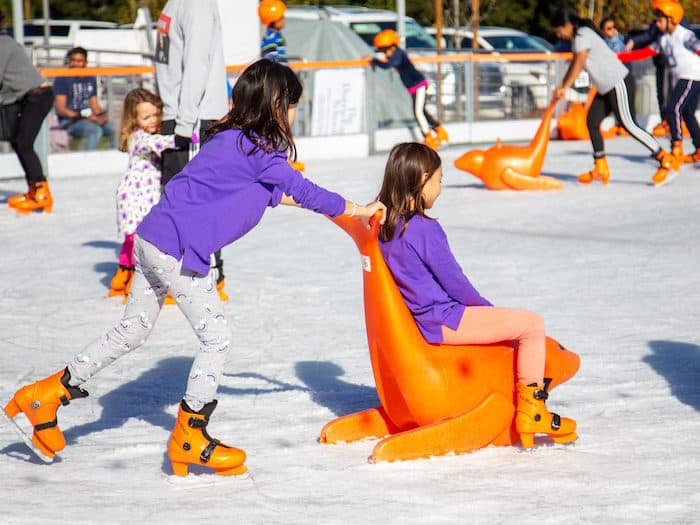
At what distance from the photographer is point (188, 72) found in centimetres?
654

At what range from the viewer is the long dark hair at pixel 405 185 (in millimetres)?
4207

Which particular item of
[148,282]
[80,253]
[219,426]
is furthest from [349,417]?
[80,253]

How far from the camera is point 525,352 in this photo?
4324 millimetres

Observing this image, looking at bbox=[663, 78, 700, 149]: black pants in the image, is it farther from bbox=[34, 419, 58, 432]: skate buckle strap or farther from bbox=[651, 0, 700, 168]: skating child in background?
bbox=[34, 419, 58, 432]: skate buckle strap

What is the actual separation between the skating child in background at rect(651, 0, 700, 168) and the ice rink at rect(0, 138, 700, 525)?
1289mm

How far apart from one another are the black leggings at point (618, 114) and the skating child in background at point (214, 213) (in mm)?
7443

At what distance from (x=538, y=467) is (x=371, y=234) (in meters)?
0.97

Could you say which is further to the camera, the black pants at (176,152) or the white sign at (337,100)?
the white sign at (337,100)

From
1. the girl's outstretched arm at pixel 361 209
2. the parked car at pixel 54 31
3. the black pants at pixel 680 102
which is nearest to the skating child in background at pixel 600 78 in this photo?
the black pants at pixel 680 102

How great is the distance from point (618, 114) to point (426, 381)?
7.42 m

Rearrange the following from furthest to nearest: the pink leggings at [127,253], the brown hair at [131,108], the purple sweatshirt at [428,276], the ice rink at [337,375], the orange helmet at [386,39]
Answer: the orange helmet at [386,39], the pink leggings at [127,253], the brown hair at [131,108], the purple sweatshirt at [428,276], the ice rink at [337,375]

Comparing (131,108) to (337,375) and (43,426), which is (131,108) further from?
(43,426)

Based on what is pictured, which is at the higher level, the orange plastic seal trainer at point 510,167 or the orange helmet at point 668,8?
the orange helmet at point 668,8

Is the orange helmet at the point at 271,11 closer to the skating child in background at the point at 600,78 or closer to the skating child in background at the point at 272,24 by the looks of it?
the skating child in background at the point at 272,24
